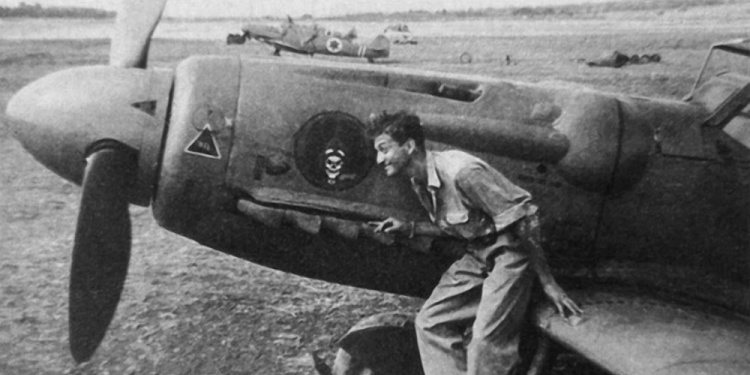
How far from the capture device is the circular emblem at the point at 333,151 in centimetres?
291

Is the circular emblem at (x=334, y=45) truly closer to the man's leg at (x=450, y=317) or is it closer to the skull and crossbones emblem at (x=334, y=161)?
the skull and crossbones emblem at (x=334, y=161)

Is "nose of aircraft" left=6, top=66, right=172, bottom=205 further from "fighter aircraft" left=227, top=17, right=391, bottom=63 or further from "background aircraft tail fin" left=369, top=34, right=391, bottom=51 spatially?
"background aircraft tail fin" left=369, top=34, right=391, bottom=51

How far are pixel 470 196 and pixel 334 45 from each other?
29.6ft

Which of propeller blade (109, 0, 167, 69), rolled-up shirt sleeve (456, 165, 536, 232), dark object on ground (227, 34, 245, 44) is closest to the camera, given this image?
rolled-up shirt sleeve (456, 165, 536, 232)

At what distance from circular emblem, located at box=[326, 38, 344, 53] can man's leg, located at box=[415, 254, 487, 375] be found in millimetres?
8650

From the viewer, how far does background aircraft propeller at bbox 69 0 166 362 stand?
9.24 feet

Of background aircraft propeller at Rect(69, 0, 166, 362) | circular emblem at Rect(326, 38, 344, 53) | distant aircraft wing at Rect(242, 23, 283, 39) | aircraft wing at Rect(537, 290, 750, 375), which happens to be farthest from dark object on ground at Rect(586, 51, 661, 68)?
circular emblem at Rect(326, 38, 344, 53)

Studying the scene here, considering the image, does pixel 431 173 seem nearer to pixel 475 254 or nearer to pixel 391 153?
pixel 391 153

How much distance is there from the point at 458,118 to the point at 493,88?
0.27m

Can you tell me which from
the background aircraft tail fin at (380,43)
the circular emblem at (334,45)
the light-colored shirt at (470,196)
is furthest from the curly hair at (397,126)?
the background aircraft tail fin at (380,43)

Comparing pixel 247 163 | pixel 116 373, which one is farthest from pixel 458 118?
pixel 116 373

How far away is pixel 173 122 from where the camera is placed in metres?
2.82

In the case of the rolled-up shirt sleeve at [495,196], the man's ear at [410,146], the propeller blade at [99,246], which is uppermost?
the man's ear at [410,146]

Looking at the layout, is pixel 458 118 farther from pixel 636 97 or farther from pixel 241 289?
pixel 241 289
